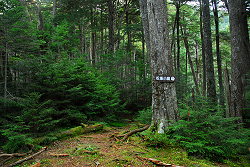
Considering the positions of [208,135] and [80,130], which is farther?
[80,130]

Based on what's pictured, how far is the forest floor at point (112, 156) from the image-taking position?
354 centimetres

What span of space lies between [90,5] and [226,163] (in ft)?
53.0

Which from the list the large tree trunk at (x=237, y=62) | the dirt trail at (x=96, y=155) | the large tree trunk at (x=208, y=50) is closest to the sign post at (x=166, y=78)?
the dirt trail at (x=96, y=155)

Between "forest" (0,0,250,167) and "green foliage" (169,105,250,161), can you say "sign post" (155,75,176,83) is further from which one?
"green foliage" (169,105,250,161)

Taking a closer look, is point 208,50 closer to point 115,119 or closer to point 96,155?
point 115,119

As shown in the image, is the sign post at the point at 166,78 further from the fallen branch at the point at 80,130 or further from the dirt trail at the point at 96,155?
the fallen branch at the point at 80,130

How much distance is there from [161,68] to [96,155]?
3.23 m

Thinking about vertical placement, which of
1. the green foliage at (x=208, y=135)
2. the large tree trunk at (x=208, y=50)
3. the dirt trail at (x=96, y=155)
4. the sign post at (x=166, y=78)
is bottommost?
the dirt trail at (x=96, y=155)

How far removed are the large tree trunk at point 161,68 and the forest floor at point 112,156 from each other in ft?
2.84

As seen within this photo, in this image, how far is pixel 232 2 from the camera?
7.84m

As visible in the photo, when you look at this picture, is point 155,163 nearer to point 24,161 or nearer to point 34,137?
point 24,161

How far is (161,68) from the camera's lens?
5012mm

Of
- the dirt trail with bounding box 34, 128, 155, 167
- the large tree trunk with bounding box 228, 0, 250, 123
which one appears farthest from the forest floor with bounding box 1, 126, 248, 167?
→ the large tree trunk with bounding box 228, 0, 250, 123

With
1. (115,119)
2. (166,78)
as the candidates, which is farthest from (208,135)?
(115,119)
